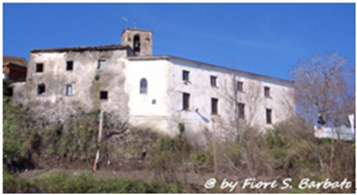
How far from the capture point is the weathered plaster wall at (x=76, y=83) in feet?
99.0

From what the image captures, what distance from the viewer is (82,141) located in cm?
2808

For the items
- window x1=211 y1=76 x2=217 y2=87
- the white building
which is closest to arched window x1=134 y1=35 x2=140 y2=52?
the white building

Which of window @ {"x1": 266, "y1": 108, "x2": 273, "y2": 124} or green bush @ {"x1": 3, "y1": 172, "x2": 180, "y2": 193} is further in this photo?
window @ {"x1": 266, "y1": 108, "x2": 273, "y2": 124}

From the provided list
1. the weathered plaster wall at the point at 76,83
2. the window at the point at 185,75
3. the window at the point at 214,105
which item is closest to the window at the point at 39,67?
the weathered plaster wall at the point at 76,83

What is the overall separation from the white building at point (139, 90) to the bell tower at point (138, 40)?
136 inches

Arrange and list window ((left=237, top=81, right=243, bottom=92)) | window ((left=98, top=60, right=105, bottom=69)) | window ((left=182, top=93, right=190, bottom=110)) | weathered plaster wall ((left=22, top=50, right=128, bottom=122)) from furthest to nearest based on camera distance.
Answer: window ((left=237, top=81, right=243, bottom=92))
window ((left=98, top=60, right=105, bottom=69))
window ((left=182, top=93, right=190, bottom=110))
weathered plaster wall ((left=22, top=50, right=128, bottom=122))

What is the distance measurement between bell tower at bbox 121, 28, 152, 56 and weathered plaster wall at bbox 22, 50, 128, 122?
430cm

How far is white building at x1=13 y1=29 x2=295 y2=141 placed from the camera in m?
29.7

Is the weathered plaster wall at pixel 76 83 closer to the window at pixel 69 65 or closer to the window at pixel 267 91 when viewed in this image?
the window at pixel 69 65

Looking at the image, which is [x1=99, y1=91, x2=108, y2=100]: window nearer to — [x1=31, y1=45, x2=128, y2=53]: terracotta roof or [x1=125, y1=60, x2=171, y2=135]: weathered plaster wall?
[x1=125, y1=60, x2=171, y2=135]: weathered plaster wall

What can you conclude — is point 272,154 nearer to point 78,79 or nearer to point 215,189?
point 215,189

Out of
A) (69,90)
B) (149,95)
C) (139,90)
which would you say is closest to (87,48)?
(69,90)

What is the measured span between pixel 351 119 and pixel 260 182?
554 cm

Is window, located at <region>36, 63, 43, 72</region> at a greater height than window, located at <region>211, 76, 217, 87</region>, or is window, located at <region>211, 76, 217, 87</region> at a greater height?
window, located at <region>36, 63, 43, 72</region>
